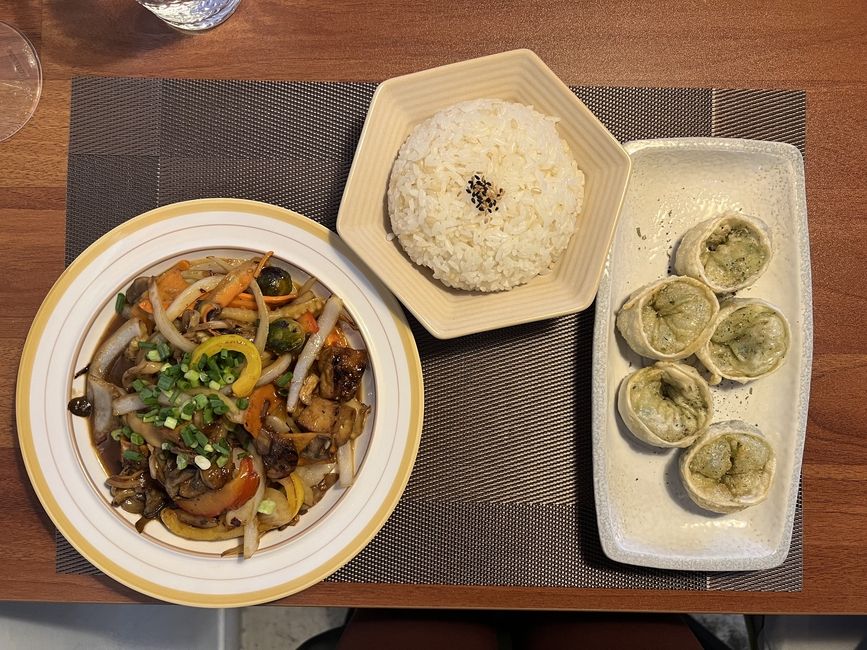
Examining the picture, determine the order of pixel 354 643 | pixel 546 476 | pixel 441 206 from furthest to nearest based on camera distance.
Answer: pixel 354 643, pixel 546 476, pixel 441 206

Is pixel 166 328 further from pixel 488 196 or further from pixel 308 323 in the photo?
pixel 488 196

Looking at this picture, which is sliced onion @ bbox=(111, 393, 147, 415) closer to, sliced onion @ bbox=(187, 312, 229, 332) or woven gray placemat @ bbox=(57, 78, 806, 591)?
sliced onion @ bbox=(187, 312, 229, 332)

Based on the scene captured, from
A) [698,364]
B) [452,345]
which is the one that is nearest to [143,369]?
[452,345]

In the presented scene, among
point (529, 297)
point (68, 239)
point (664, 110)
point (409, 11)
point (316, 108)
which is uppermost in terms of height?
point (409, 11)

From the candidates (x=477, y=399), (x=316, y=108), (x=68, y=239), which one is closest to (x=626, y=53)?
(x=316, y=108)

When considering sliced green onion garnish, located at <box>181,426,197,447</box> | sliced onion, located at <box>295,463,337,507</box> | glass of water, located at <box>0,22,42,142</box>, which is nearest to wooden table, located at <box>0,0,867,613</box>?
glass of water, located at <box>0,22,42,142</box>

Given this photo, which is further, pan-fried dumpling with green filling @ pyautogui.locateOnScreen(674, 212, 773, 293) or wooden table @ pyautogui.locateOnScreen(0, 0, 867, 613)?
wooden table @ pyautogui.locateOnScreen(0, 0, 867, 613)

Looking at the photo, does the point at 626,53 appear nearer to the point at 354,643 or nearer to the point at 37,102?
the point at 37,102

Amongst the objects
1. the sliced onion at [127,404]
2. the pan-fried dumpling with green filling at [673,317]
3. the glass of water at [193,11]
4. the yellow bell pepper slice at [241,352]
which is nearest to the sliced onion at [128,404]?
the sliced onion at [127,404]
